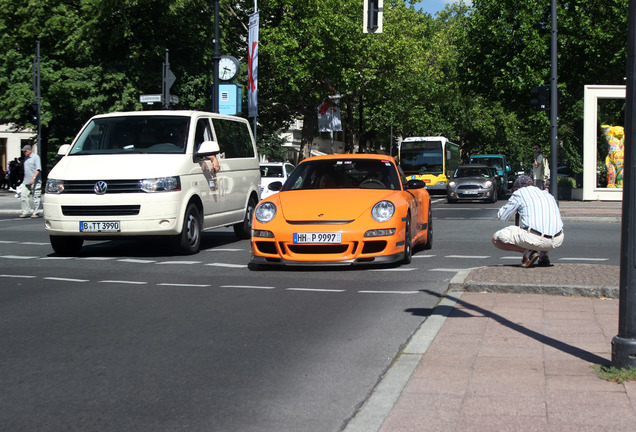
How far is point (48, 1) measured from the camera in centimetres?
3734

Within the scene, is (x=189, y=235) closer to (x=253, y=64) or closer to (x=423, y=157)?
(x=253, y=64)

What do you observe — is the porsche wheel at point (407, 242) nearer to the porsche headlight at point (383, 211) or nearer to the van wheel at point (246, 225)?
the porsche headlight at point (383, 211)

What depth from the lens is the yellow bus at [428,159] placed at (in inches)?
1799

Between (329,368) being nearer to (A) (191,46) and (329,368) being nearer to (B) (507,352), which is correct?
(B) (507,352)

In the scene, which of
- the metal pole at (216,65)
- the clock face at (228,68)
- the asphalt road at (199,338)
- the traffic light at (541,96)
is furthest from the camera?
the clock face at (228,68)

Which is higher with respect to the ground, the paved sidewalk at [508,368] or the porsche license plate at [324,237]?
the porsche license plate at [324,237]

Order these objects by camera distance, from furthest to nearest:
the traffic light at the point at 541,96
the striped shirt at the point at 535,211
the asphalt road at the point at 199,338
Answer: the traffic light at the point at 541,96
the striped shirt at the point at 535,211
the asphalt road at the point at 199,338

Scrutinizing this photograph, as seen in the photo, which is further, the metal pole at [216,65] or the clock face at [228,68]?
the clock face at [228,68]

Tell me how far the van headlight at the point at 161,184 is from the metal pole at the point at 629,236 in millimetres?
7986

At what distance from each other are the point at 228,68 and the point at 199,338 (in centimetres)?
1990

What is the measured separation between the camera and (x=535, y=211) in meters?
9.66

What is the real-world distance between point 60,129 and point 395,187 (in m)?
29.6

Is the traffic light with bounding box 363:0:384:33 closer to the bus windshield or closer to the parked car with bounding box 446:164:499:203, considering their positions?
the parked car with bounding box 446:164:499:203

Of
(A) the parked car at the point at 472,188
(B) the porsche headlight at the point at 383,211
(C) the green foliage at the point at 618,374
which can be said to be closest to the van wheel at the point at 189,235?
(B) the porsche headlight at the point at 383,211
